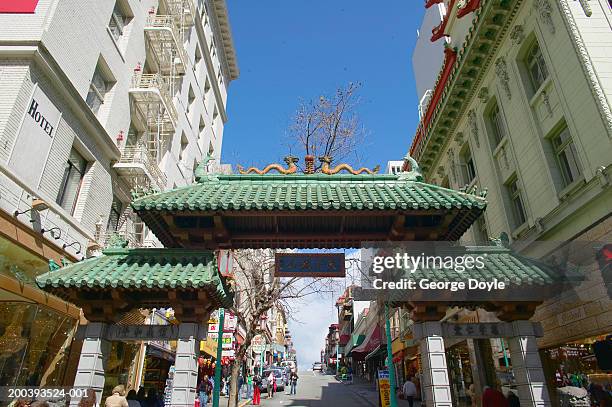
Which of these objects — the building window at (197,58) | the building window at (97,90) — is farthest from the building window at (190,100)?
the building window at (97,90)

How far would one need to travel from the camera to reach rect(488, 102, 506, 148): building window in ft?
53.9

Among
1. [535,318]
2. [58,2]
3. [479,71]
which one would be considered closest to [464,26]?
[479,71]

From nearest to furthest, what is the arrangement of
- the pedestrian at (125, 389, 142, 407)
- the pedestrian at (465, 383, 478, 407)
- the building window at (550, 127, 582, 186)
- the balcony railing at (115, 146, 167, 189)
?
the pedestrian at (125, 389, 142, 407)
the building window at (550, 127, 582, 186)
the pedestrian at (465, 383, 478, 407)
the balcony railing at (115, 146, 167, 189)

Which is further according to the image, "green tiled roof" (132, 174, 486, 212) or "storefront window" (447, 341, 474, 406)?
"storefront window" (447, 341, 474, 406)

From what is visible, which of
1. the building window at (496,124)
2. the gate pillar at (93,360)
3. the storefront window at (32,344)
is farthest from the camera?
the building window at (496,124)

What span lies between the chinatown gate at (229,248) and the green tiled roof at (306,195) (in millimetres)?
23

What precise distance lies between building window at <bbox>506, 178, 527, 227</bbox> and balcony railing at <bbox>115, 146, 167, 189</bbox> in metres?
15.0

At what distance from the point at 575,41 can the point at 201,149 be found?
23.1 m

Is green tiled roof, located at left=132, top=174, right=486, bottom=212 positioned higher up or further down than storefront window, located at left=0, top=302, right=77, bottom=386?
higher up

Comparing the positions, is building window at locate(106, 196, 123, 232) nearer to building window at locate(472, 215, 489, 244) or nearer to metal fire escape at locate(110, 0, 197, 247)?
metal fire escape at locate(110, 0, 197, 247)

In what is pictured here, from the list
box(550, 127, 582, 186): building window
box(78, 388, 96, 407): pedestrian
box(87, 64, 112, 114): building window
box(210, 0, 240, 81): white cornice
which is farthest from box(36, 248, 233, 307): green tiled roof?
box(210, 0, 240, 81): white cornice

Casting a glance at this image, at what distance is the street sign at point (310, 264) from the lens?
29.7ft

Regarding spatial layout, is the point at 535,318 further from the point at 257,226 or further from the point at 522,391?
the point at 257,226

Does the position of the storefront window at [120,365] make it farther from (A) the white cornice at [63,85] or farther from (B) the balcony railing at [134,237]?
(A) the white cornice at [63,85]
